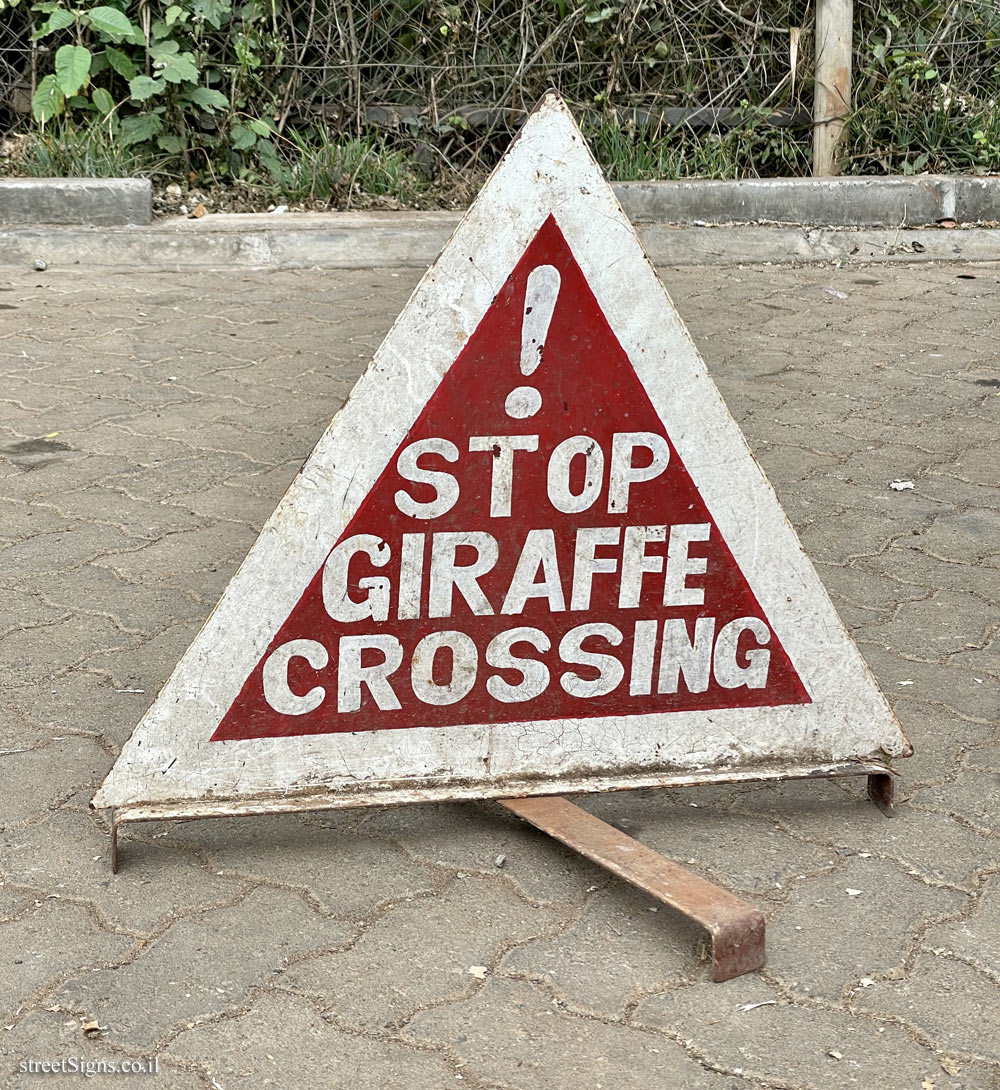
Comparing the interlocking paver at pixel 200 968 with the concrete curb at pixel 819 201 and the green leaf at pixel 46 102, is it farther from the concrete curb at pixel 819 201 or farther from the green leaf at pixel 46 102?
the green leaf at pixel 46 102

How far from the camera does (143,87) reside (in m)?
6.59

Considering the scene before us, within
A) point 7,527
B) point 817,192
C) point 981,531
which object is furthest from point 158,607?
point 817,192

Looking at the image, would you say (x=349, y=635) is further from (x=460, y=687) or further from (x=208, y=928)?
(x=208, y=928)

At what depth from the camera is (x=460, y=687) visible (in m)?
2.17

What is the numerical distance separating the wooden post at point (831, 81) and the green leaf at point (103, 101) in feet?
11.6

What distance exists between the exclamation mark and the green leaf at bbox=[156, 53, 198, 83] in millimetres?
5106

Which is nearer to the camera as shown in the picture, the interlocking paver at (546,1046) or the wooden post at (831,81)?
the interlocking paver at (546,1046)

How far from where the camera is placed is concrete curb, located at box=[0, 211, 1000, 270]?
20.2ft

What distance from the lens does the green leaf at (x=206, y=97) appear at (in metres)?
6.79

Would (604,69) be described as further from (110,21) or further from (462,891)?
(462,891)

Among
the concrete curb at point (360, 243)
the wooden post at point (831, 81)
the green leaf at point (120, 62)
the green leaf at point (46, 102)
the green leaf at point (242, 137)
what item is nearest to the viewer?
the concrete curb at point (360, 243)

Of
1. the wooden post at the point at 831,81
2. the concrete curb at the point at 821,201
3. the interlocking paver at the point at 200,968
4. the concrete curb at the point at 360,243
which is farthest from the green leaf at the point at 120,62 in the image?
the interlocking paver at the point at 200,968

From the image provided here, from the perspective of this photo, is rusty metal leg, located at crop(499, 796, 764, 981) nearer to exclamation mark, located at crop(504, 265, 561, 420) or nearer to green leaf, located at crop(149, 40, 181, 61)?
exclamation mark, located at crop(504, 265, 561, 420)

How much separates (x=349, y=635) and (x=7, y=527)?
1689 millimetres
